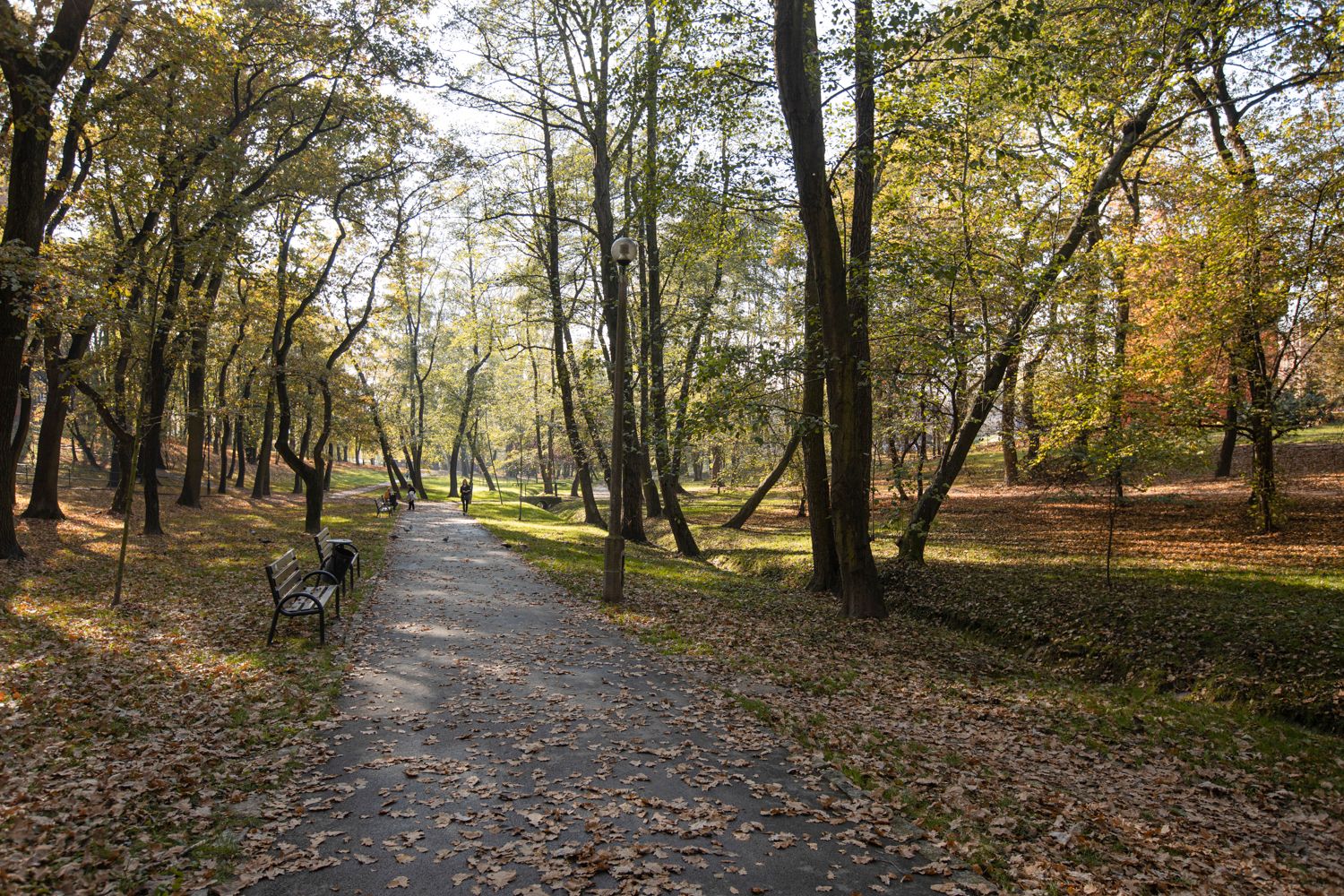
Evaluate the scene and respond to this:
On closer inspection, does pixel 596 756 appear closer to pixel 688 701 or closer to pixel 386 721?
pixel 688 701

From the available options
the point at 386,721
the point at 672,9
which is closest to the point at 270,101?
the point at 672,9

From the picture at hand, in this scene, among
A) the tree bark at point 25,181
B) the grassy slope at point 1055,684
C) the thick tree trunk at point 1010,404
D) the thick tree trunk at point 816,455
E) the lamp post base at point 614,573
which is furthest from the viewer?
the thick tree trunk at point 1010,404

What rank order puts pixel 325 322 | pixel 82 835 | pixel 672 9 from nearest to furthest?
pixel 82 835
pixel 672 9
pixel 325 322

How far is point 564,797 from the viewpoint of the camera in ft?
15.3

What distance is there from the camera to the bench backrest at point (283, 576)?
799 cm

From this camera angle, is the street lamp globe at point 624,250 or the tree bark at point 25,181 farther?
the street lamp globe at point 624,250

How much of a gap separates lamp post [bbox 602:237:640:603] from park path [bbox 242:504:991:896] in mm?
3158

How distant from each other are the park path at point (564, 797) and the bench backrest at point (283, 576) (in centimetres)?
130

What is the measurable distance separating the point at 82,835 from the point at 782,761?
437 centimetres

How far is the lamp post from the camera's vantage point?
1049cm

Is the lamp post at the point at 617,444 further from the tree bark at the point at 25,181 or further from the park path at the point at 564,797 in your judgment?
the tree bark at the point at 25,181

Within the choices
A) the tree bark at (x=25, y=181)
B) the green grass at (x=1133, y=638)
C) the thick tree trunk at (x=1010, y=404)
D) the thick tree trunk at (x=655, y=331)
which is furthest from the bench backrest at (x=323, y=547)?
the thick tree trunk at (x=1010, y=404)

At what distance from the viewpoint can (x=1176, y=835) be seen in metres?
4.35

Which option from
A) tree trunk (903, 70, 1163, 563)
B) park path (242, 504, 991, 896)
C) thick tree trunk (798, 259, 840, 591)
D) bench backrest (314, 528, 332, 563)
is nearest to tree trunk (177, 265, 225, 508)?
bench backrest (314, 528, 332, 563)
